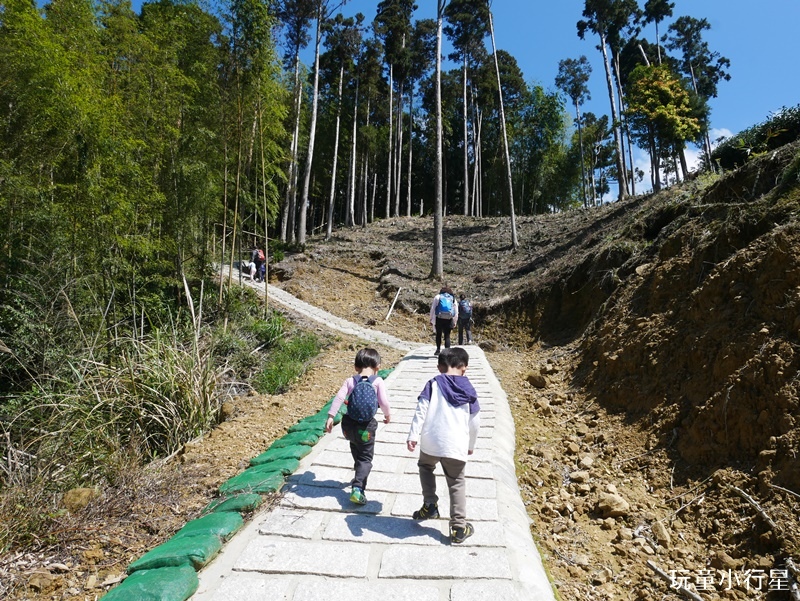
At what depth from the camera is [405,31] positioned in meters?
23.3

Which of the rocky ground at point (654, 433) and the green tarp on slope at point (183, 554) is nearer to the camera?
the green tarp on slope at point (183, 554)

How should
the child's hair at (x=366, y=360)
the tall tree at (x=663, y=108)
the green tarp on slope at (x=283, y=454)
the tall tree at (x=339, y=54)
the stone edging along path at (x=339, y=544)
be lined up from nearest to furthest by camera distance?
the stone edging along path at (x=339, y=544) < the child's hair at (x=366, y=360) < the green tarp on slope at (x=283, y=454) < the tall tree at (x=663, y=108) < the tall tree at (x=339, y=54)

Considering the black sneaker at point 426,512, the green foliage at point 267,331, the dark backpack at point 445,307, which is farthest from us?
the green foliage at point 267,331

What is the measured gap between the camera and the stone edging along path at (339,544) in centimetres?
215

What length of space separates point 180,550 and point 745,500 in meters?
3.28

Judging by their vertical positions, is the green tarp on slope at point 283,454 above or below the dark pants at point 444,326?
below

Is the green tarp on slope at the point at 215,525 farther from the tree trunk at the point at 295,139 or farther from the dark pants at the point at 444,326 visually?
the tree trunk at the point at 295,139

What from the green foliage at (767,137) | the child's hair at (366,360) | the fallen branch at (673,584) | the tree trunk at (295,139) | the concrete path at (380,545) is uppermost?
the tree trunk at (295,139)

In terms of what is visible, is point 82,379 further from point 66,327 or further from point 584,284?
point 584,284

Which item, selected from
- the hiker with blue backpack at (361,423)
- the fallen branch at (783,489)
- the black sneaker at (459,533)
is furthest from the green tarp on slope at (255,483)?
the fallen branch at (783,489)

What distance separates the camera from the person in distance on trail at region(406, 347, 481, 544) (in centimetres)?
261

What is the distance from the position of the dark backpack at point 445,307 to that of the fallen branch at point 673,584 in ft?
16.7

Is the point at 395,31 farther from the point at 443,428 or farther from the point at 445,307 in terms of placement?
the point at 443,428

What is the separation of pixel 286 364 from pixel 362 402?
438 cm
